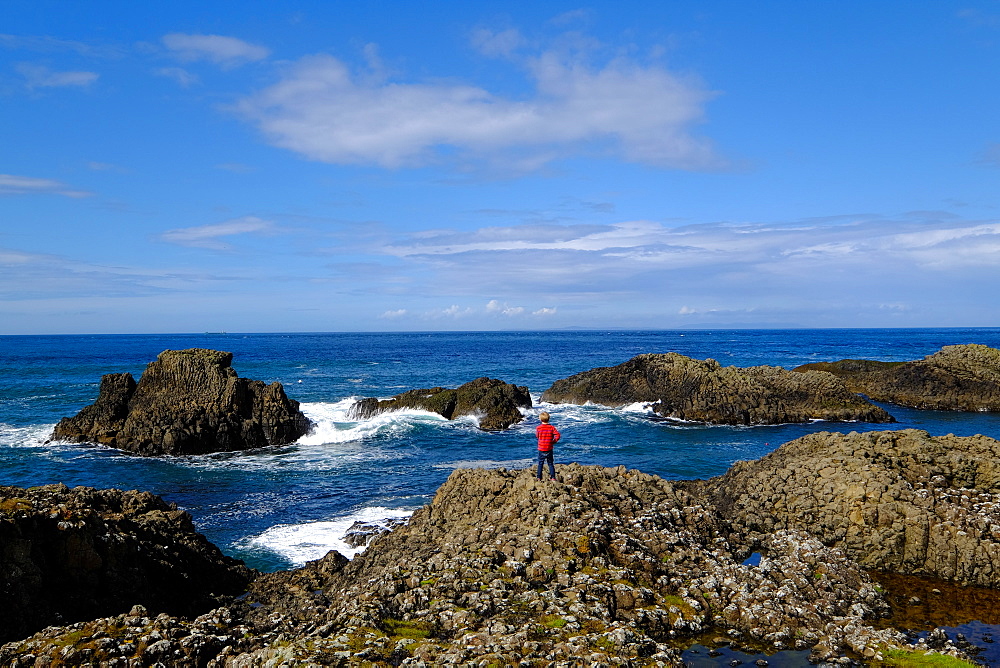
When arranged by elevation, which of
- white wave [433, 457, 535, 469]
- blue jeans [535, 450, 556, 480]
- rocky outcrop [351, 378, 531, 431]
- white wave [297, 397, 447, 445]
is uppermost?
blue jeans [535, 450, 556, 480]

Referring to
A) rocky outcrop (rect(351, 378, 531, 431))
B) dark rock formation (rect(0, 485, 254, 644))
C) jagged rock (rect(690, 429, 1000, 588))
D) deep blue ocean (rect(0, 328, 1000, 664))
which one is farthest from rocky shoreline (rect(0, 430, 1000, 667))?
rocky outcrop (rect(351, 378, 531, 431))

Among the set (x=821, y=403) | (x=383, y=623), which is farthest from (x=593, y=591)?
(x=821, y=403)

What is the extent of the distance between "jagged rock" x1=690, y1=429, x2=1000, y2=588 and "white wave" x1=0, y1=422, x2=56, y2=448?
39221 millimetres

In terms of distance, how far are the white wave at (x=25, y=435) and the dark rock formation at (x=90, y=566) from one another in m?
27.8

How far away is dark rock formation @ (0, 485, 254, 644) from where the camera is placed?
11.5 m

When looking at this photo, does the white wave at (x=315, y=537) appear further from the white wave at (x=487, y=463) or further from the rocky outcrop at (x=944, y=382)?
the rocky outcrop at (x=944, y=382)

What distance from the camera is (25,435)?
40.9 m

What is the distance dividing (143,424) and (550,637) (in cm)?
3448

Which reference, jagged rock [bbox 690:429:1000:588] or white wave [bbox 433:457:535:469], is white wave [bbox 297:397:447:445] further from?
Result: jagged rock [bbox 690:429:1000:588]

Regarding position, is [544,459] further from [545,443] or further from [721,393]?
[721,393]

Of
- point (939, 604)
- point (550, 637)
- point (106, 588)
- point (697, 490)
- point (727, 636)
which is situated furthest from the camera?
point (697, 490)

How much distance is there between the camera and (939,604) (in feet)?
46.3

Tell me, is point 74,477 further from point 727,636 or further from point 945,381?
point 945,381

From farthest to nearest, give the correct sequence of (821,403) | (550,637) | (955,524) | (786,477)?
1. (821,403)
2. (786,477)
3. (955,524)
4. (550,637)
